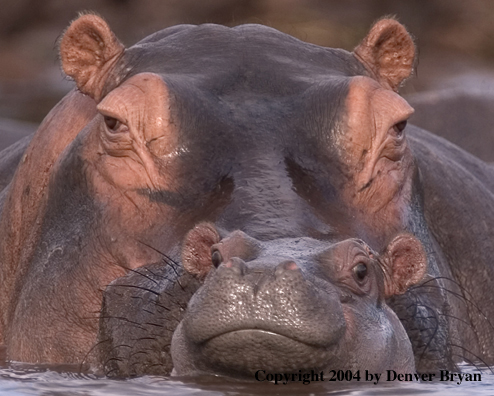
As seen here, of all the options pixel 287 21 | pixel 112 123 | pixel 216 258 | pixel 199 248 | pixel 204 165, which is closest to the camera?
pixel 216 258

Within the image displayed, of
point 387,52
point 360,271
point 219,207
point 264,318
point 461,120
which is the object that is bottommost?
point 264,318

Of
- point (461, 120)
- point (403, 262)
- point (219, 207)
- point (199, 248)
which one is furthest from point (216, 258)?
point (461, 120)

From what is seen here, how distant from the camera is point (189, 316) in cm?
371

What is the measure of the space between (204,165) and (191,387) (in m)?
0.99

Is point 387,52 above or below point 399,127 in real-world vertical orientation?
above

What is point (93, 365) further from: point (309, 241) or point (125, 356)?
point (309, 241)

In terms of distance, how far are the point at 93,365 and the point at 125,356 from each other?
0.28 meters

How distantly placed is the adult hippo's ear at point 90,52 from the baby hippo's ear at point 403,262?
1.71 m

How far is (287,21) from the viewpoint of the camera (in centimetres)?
2452

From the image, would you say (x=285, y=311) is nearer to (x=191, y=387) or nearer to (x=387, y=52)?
(x=191, y=387)

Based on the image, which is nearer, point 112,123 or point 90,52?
point 112,123

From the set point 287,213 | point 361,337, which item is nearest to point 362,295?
point 361,337

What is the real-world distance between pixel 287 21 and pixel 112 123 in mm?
19848

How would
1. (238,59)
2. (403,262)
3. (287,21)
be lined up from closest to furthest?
(403,262)
(238,59)
(287,21)
